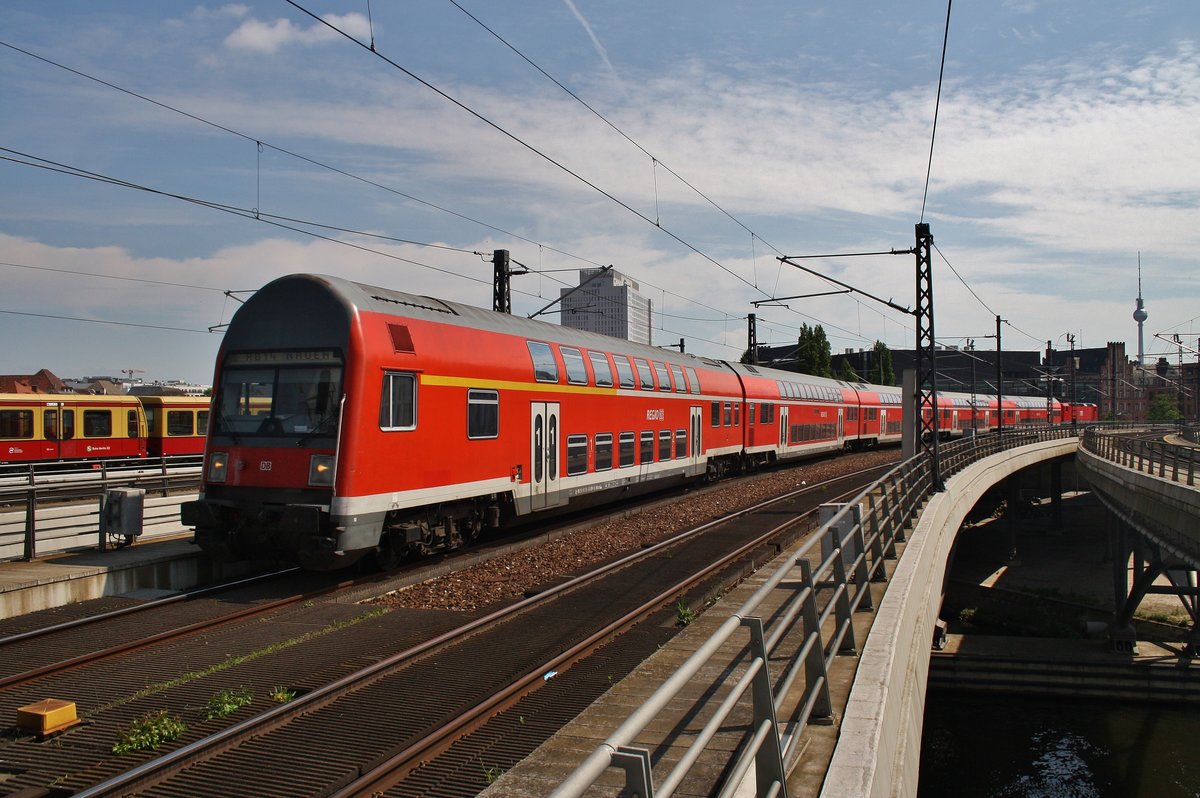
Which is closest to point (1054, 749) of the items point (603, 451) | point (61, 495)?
point (603, 451)

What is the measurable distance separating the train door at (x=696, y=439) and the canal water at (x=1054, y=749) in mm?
10049

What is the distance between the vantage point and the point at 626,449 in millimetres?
20266

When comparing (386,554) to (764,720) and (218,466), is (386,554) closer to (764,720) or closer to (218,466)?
(218,466)

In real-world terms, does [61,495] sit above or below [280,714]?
above

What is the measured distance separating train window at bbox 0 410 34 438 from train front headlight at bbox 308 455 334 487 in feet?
70.7

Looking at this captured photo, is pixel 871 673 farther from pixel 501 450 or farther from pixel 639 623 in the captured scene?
pixel 501 450

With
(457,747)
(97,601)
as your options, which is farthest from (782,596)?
(97,601)

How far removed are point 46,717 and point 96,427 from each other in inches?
1059

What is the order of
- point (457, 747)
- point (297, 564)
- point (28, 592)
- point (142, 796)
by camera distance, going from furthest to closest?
1. point (297, 564)
2. point (28, 592)
3. point (457, 747)
4. point (142, 796)

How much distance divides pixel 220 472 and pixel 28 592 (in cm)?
268

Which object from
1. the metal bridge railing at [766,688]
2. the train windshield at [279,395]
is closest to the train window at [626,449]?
the train windshield at [279,395]

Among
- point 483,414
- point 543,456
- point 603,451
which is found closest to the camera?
point 483,414

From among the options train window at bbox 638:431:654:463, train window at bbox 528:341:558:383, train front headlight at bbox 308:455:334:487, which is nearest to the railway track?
train front headlight at bbox 308:455:334:487

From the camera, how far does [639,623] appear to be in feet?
32.3
